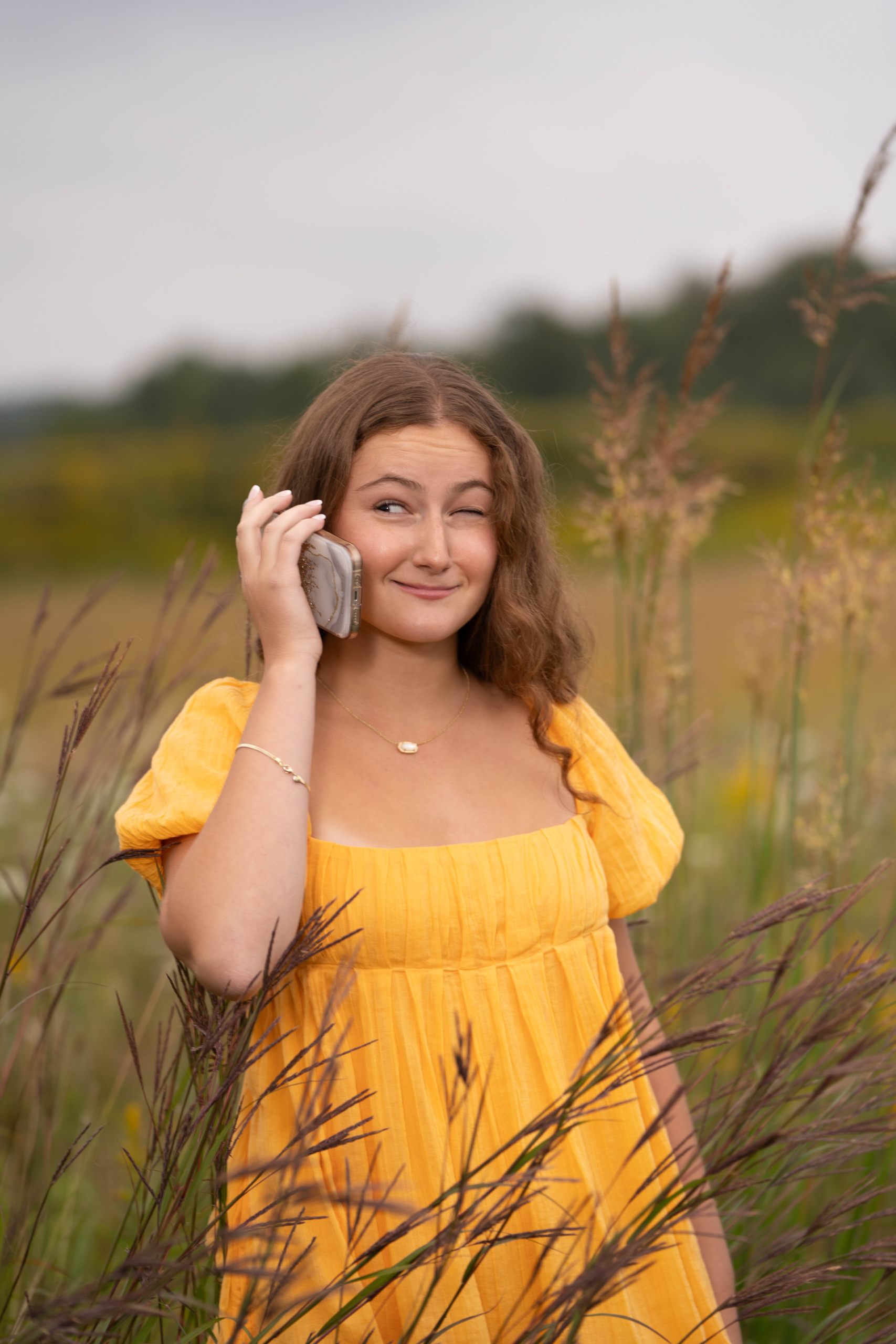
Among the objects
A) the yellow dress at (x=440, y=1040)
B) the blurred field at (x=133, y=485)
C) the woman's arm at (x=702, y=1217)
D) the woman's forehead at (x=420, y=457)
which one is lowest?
the blurred field at (x=133, y=485)

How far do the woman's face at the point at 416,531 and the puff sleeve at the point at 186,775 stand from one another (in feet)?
0.82

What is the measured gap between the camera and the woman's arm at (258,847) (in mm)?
1109

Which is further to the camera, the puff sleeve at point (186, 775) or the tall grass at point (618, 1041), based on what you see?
the puff sleeve at point (186, 775)

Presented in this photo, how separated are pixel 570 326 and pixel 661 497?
12053 mm

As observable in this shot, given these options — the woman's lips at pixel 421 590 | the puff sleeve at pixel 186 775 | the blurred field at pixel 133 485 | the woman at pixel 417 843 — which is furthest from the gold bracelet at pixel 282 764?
the blurred field at pixel 133 485

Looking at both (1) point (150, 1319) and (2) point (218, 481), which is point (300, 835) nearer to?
(1) point (150, 1319)

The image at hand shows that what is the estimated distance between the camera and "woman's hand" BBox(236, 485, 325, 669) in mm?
1302

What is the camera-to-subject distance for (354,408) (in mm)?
1438

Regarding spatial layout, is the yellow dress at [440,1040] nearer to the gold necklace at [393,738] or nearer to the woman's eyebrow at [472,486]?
the gold necklace at [393,738]

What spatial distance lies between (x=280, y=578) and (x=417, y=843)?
422 millimetres

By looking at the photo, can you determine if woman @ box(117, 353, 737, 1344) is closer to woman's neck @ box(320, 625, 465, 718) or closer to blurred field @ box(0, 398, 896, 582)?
woman's neck @ box(320, 625, 465, 718)

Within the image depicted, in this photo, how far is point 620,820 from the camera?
1561 mm

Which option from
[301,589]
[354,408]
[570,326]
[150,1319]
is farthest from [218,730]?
[570,326]

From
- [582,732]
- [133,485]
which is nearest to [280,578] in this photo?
[582,732]
